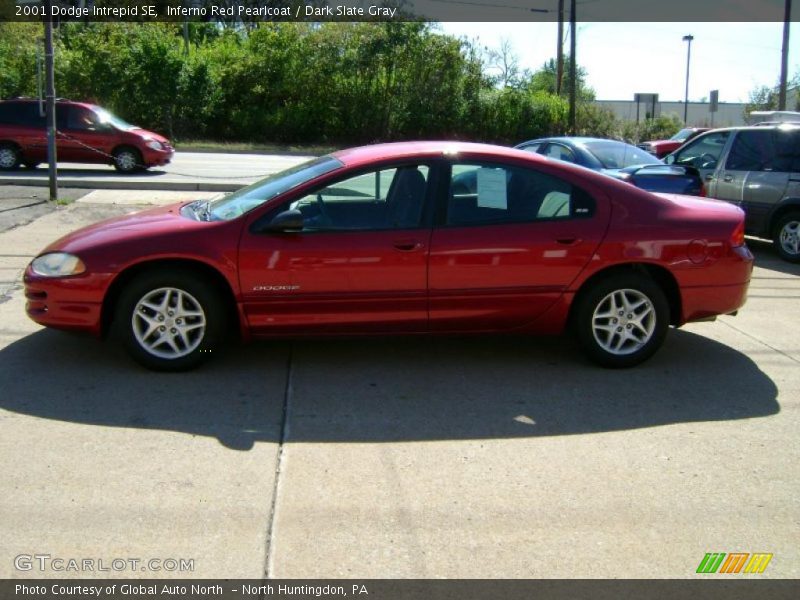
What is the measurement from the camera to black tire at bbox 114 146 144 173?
1917cm

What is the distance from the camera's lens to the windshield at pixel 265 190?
578cm

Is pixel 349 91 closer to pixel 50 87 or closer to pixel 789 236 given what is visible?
pixel 50 87

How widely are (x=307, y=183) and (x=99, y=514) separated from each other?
260cm

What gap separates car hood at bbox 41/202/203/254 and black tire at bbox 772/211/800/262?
300 inches

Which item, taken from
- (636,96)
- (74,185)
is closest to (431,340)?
(74,185)

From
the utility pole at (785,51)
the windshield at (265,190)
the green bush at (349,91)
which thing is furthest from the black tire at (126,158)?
the utility pole at (785,51)

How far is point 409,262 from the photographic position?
18.4 feet

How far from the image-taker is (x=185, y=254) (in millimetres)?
5480

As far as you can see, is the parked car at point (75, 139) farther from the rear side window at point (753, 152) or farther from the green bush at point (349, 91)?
the green bush at point (349, 91)

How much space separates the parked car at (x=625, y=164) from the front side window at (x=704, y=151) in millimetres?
561

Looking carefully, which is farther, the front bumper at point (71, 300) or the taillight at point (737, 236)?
the taillight at point (737, 236)

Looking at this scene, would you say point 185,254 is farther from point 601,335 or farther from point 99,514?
point 601,335

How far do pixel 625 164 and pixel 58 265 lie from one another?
7823 millimetres

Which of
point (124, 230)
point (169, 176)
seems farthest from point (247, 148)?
point (124, 230)
